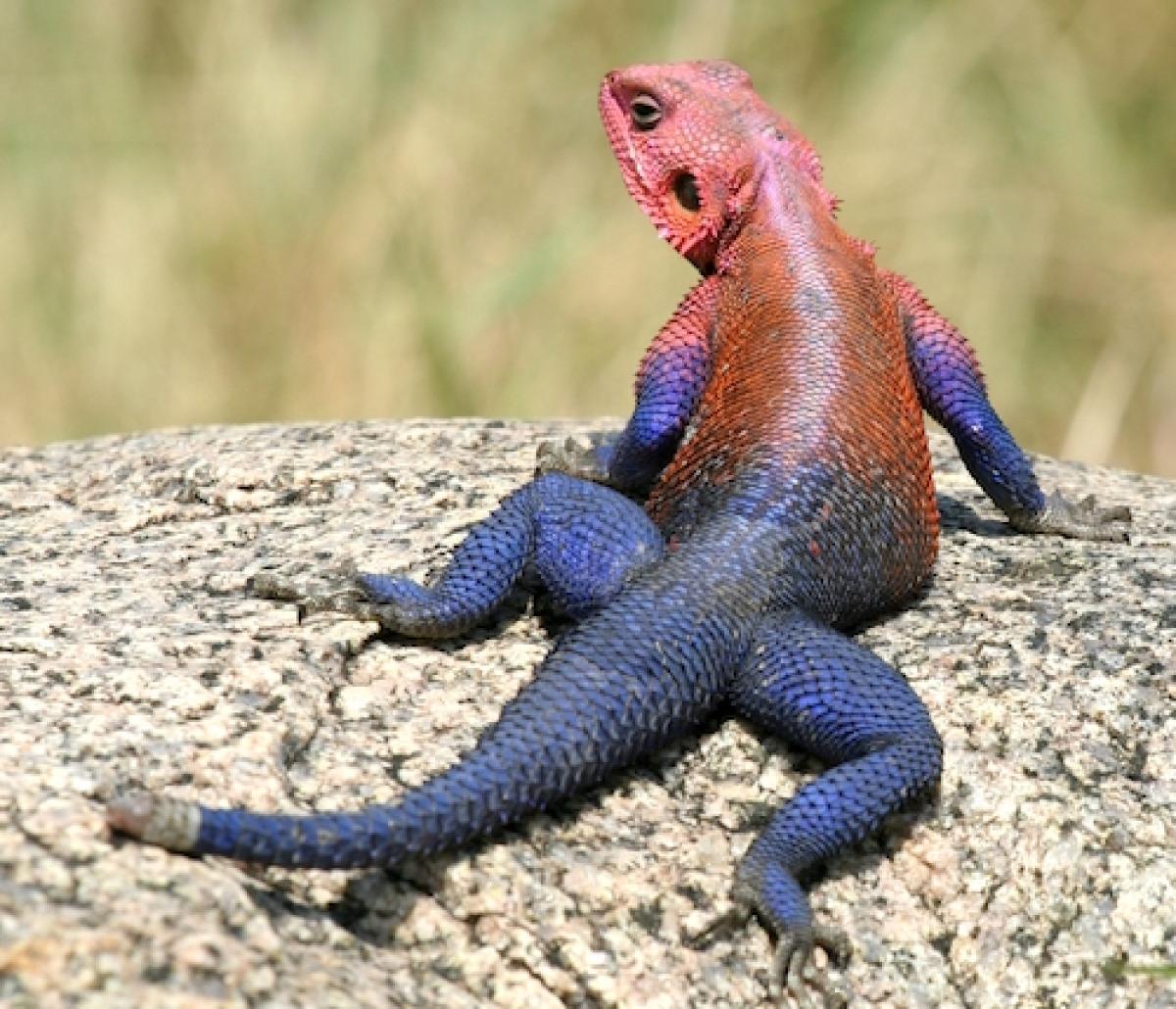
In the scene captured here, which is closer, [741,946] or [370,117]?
[741,946]

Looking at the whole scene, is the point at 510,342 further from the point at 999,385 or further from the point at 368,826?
the point at 368,826

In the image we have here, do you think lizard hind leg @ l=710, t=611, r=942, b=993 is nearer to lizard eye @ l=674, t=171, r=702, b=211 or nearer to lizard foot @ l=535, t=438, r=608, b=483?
lizard foot @ l=535, t=438, r=608, b=483

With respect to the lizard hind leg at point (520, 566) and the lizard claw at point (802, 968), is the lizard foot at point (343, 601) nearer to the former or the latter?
the lizard hind leg at point (520, 566)

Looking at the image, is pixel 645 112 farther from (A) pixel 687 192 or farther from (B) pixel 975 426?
(B) pixel 975 426

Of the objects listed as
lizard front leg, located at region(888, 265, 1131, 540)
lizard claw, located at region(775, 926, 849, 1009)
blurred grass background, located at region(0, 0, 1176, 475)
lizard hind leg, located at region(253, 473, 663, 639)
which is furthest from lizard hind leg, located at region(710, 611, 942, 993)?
blurred grass background, located at region(0, 0, 1176, 475)

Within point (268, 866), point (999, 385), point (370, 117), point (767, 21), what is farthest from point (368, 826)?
point (767, 21)

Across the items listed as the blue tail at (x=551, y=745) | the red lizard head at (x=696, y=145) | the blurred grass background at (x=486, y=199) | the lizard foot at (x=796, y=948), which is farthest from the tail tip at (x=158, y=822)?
the blurred grass background at (x=486, y=199)

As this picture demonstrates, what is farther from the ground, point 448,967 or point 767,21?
point 767,21

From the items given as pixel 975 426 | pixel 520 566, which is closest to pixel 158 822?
pixel 520 566
